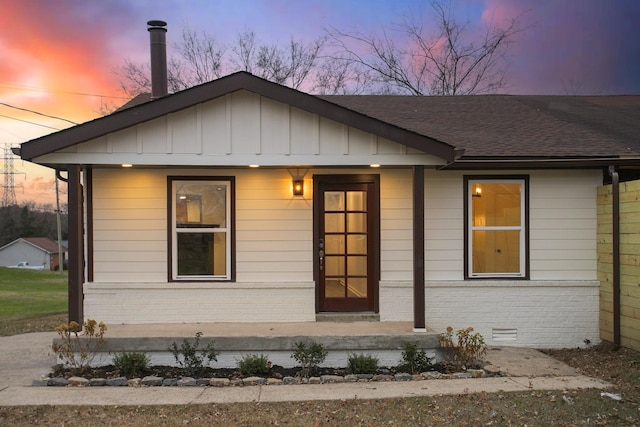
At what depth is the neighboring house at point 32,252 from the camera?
70062mm

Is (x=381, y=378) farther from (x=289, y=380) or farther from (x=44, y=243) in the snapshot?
(x=44, y=243)

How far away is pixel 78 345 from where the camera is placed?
24.3 feet

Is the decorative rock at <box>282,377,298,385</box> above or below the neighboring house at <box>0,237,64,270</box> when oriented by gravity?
above

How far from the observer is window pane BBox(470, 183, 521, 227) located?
893 cm

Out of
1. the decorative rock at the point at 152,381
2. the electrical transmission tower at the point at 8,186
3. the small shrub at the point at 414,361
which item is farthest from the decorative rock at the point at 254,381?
the electrical transmission tower at the point at 8,186

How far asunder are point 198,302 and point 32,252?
72.2m

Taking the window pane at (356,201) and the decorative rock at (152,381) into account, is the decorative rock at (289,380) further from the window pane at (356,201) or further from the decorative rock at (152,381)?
the window pane at (356,201)

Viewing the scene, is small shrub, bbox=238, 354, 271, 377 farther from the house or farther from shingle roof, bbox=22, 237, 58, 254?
shingle roof, bbox=22, 237, 58, 254

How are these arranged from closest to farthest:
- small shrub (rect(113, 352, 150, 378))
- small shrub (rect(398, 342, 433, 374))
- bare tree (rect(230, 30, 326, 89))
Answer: small shrub (rect(113, 352, 150, 378)) → small shrub (rect(398, 342, 433, 374)) → bare tree (rect(230, 30, 326, 89))

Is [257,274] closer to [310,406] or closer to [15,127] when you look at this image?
[310,406]

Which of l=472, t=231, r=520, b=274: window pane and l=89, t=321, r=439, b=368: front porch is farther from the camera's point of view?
l=472, t=231, r=520, b=274: window pane

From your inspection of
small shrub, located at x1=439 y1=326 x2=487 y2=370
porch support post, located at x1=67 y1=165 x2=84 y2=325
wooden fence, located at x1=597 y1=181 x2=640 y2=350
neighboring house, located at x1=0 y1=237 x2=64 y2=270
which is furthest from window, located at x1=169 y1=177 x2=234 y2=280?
neighboring house, located at x1=0 y1=237 x2=64 y2=270

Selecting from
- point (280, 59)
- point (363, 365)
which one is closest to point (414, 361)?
point (363, 365)

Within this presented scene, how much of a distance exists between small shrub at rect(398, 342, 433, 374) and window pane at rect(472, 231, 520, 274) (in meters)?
2.07
